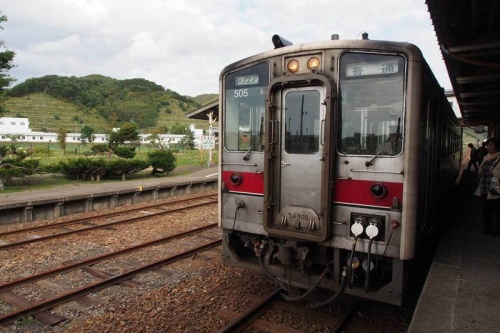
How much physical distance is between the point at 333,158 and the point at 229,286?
2782mm

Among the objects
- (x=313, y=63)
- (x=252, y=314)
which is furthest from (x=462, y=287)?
(x=313, y=63)

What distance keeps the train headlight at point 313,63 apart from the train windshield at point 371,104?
0.27 meters

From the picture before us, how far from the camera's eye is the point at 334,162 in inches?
→ 167

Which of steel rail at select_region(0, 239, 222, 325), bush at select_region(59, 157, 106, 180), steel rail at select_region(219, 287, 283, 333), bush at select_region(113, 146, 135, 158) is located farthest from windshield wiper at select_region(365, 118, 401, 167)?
bush at select_region(113, 146, 135, 158)

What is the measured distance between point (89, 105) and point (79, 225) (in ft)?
359

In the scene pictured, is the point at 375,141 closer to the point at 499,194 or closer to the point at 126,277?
the point at 499,194

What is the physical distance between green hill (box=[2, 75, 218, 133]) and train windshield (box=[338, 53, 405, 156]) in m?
87.4

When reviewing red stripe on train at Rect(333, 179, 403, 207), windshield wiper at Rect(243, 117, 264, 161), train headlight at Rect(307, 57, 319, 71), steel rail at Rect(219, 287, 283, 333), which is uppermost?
train headlight at Rect(307, 57, 319, 71)

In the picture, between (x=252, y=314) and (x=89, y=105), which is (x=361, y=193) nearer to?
(x=252, y=314)

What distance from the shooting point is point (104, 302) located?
5398mm

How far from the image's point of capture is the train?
3.97m

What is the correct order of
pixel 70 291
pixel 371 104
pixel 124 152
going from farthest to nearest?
1. pixel 124 152
2. pixel 70 291
3. pixel 371 104

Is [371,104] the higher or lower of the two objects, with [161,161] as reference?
higher

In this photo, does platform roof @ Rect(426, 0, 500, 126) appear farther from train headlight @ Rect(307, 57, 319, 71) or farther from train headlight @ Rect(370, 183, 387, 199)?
train headlight @ Rect(370, 183, 387, 199)
